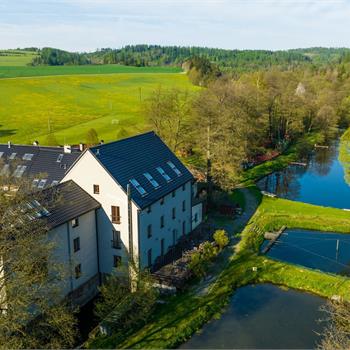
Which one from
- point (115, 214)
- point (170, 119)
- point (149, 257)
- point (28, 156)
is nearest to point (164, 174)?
point (115, 214)

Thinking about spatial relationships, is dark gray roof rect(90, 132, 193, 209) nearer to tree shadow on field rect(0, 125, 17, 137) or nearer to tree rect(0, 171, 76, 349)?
tree rect(0, 171, 76, 349)

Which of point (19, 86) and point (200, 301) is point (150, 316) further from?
point (19, 86)

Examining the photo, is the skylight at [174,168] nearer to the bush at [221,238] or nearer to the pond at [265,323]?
the bush at [221,238]

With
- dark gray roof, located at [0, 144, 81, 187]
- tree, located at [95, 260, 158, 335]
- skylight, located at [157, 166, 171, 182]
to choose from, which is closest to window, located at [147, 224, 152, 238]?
tree, located at [95, 260, 158, 335]

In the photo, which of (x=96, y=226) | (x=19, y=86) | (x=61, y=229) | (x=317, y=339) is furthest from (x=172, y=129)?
(x=19, y=86)

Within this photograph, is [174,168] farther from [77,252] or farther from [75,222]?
[77,252]
